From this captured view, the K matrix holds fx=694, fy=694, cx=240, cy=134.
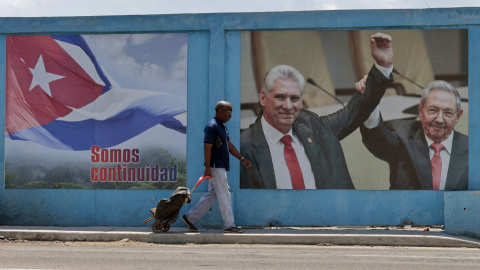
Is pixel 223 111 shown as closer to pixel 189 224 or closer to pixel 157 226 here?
pixel 189 224

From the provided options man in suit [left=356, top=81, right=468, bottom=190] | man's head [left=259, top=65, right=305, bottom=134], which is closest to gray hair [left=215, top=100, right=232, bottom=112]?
man's head [left=259, top=65, right=305, bottom=134]

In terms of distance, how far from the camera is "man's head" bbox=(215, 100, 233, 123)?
33.2 feet

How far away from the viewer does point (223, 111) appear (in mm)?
10148

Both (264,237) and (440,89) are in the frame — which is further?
(440,89)

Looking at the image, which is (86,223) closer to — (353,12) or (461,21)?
(353,12)

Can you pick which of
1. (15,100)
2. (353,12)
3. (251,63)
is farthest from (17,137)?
(353,12)

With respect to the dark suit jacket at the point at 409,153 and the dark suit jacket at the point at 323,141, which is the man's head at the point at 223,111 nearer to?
the dark suit jacket at the point at 323,141

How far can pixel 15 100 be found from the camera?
447 inches

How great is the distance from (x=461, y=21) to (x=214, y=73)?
156 inches

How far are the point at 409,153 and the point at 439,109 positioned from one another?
84 cm

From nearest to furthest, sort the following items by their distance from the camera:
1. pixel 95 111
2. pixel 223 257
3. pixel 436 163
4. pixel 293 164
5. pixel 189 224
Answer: pixel 223 257 → pixel 189 224 → pixel 436 163 → pixel 293 164 → pixel 95 111

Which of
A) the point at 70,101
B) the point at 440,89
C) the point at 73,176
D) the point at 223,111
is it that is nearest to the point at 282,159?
the point at 223,111

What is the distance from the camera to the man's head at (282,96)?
11.1 metres

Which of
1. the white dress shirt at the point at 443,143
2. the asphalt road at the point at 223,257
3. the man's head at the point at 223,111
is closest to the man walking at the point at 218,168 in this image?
the man's head at the point at 223,111
